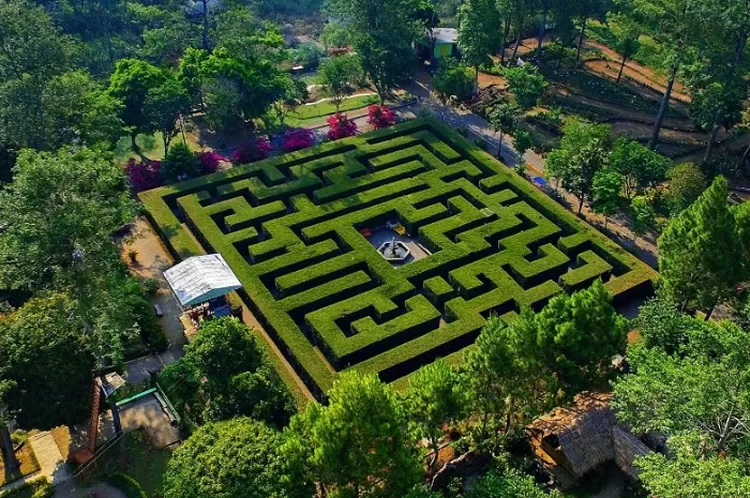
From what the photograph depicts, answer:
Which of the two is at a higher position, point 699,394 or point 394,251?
point 699,394

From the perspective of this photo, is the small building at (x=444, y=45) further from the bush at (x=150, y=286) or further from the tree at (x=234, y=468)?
the tree at (x=234, y=468)

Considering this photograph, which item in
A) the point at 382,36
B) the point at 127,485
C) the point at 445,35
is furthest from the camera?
the point at 445,35

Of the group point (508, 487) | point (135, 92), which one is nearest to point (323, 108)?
point (135, 92)

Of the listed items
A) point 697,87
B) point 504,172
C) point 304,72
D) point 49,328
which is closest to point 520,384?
point 49,328

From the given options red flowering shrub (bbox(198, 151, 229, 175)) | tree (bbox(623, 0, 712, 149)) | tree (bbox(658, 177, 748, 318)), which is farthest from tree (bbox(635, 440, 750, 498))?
red flowering shrub (bbox(198, 151, 229, 175))

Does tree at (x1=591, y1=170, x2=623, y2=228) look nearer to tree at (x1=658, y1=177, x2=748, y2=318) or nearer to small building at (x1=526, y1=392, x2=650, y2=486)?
tree at (x1=658, y1=177, x2=748, y2=318)

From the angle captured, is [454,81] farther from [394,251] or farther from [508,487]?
[508,487]
